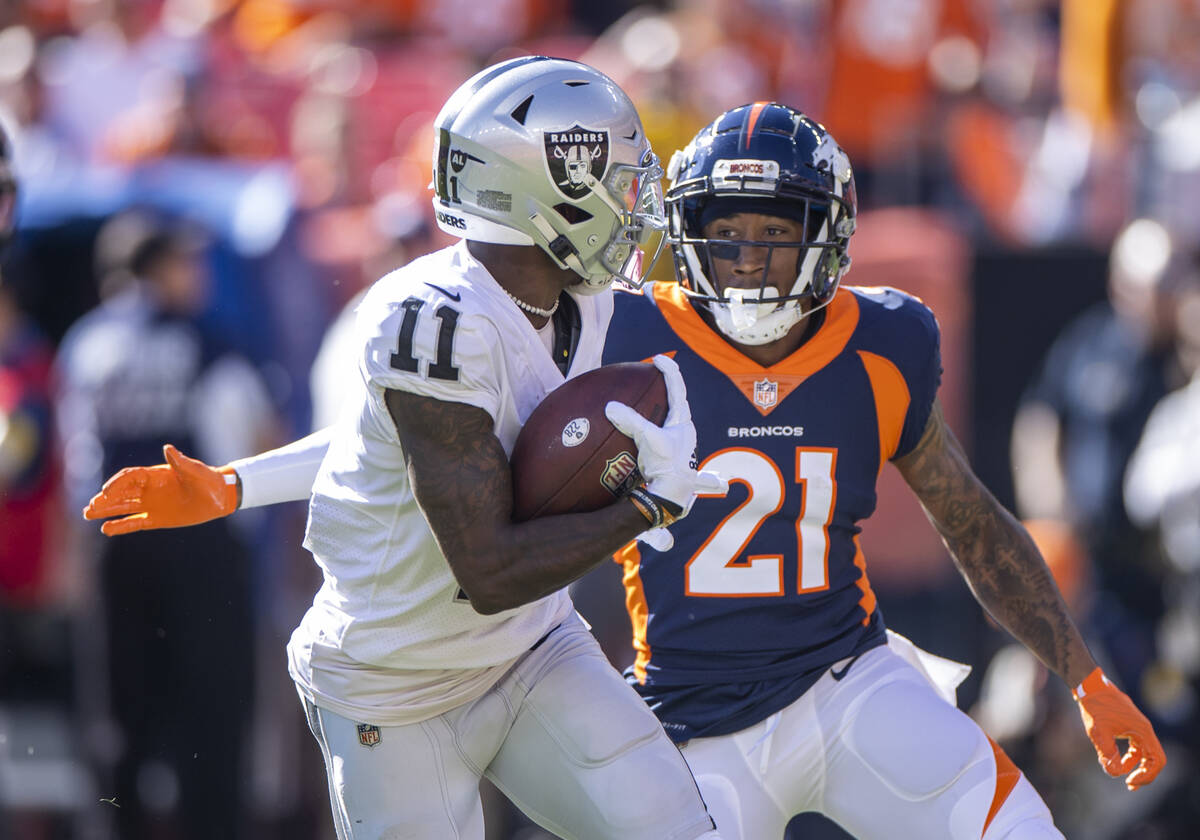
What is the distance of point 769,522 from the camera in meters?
3.76

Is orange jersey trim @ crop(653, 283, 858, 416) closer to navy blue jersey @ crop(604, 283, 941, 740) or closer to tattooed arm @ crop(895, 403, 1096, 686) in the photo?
navy blue jersey @ crop(604, 283, 941, 740)

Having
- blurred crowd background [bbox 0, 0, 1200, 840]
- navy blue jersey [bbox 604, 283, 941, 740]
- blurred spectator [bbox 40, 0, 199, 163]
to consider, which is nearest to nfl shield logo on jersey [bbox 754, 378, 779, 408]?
navy blue jersey [bbox 604, 283, 941, 740]

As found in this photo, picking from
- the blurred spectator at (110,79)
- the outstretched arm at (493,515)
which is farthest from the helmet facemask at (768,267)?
the blurred spectator at (110,79)

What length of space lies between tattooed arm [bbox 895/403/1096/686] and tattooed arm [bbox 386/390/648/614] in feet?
3.33

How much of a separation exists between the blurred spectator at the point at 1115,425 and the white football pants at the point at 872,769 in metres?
2.82

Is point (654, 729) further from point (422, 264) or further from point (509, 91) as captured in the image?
point (509, 91)

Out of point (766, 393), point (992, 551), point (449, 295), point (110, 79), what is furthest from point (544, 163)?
point (110, 79)

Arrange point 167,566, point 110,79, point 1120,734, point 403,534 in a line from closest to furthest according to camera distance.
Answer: point 403,534
point 1120,734
point 167,566
point 110,79

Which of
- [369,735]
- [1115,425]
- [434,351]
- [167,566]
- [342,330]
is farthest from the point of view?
[1115,425]

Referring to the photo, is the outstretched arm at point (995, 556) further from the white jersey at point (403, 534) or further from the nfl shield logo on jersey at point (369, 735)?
the nfl shield logo on jersey at point (369, 735)

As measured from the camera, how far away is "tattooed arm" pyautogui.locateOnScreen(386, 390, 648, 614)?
10.1 feet

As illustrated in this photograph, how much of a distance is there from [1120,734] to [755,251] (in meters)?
1.27

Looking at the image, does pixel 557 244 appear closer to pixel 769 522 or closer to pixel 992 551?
pixel 769 522

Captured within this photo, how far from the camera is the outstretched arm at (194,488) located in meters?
3.73
